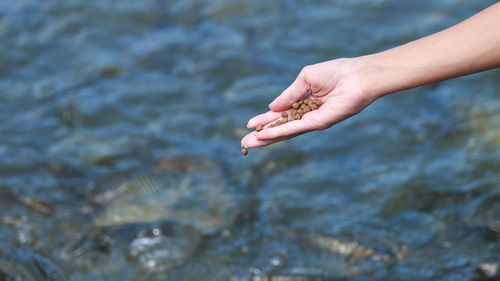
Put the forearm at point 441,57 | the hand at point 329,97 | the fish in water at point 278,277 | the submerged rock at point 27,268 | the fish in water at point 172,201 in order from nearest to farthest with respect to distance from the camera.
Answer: the forearm at point 441,57, the hand at point 329,97, the fish in water at point 278,277, the submerged rock at point 27,268, the fish in water at point 172,201

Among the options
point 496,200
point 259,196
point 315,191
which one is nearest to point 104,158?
point 259,196

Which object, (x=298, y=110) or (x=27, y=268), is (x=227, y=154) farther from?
(x=298, y=110)

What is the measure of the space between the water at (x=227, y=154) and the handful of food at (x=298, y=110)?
1307 mm

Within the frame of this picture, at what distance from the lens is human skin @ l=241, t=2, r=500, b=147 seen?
242 cm

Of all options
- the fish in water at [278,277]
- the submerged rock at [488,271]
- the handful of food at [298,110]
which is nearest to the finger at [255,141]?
the handful of food at [298,110]

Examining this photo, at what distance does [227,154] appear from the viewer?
16.9ft

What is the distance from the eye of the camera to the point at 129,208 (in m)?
4.57

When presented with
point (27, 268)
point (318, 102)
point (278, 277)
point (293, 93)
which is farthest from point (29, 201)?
point (318, 102)

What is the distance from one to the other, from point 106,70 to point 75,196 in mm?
2261

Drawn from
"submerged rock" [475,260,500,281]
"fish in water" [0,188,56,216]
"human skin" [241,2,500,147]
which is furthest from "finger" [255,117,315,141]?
"fish in water" [0,188,56,216]

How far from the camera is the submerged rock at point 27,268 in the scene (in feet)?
12.3

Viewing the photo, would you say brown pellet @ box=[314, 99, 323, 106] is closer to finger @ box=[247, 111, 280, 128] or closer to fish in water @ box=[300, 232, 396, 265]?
finger @ box=[247, 111, 280, 128]

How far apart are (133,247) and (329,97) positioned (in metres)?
2.07

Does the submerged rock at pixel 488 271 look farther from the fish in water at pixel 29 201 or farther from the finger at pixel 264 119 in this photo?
the fish in water at pixel 29 201
